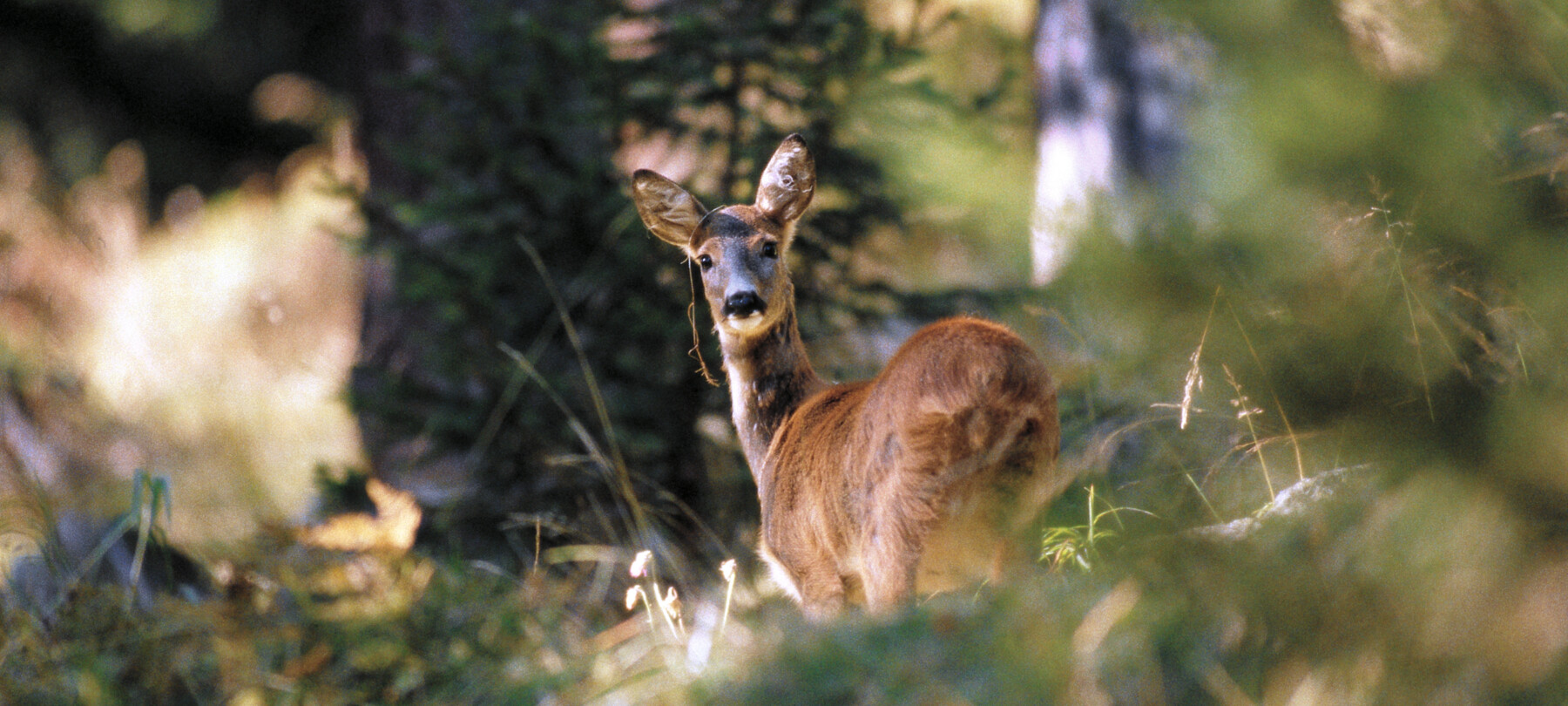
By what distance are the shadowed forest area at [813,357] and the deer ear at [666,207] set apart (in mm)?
590

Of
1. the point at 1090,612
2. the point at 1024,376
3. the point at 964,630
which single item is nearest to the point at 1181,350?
the point at 1090,612

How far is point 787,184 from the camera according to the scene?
11.0 feet

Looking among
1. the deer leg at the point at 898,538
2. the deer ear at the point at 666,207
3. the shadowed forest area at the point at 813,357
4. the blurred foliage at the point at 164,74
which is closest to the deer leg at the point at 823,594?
the shadowed forest area at the point at 813,357

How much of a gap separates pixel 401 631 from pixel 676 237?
62.0 inches

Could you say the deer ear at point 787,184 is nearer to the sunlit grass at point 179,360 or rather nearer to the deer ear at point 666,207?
the deer ear at point 666,207

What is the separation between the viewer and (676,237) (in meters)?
3.52

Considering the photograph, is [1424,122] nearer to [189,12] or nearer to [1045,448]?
[1045,448]

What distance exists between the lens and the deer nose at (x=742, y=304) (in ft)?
10.3

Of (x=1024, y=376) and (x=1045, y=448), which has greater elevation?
(x=1024, y=376)

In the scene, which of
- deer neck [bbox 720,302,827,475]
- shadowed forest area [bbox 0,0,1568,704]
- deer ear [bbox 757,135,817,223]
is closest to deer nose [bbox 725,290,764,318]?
deer neck [bbox 720,302,827,475]

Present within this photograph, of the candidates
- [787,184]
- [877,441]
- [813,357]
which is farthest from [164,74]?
[877,441]

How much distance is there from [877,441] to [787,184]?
107 cm

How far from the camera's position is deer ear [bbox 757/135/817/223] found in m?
3.27

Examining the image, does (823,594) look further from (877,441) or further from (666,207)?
(666,207)
